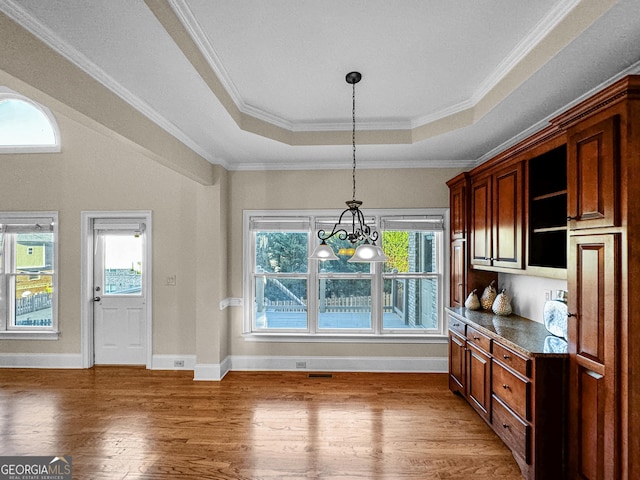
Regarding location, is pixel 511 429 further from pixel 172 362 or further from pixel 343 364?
pixel 172 362

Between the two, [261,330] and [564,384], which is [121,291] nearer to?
[261,330]

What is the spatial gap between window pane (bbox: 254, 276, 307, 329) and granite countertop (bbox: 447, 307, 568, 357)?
1.92 m

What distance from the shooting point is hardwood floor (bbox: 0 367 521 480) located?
2.67 m

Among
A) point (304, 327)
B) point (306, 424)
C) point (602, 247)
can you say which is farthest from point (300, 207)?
point (602, 247)

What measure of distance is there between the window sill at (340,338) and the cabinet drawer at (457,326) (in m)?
0.70

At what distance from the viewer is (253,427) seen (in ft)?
10.7

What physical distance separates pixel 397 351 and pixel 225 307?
7.63ft

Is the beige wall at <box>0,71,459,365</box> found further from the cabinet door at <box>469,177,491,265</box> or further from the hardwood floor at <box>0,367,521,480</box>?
the cabinet door at <box>469,177,491,265</box>

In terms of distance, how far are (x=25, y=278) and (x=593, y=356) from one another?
642 cm

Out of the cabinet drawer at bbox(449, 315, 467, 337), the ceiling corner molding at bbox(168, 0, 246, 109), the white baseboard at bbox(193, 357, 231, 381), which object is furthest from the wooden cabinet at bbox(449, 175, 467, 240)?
the white baseboard at bbox(193, 357, 231, 381)

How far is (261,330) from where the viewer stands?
4816 millimetres

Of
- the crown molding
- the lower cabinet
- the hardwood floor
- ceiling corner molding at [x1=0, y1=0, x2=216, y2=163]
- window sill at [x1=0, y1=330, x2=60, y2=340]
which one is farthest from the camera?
window sill at [x1=0, y1=330, x2=60, y2=340]

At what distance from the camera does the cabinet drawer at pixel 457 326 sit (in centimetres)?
365

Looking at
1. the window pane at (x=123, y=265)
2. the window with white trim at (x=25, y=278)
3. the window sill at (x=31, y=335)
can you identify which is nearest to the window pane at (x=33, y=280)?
the window with white trim at (x=25, y=278)
